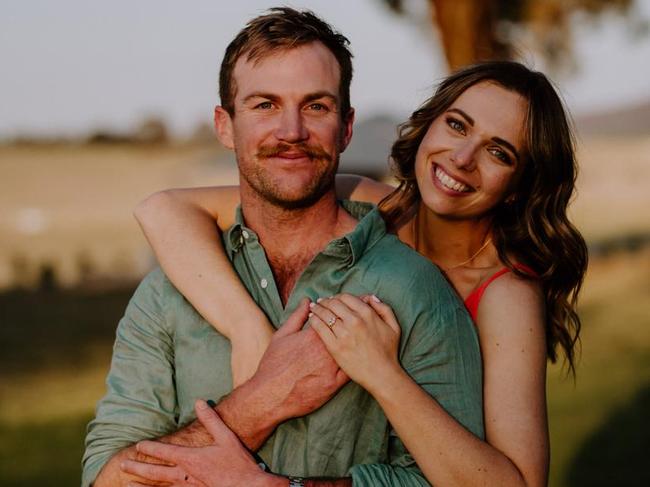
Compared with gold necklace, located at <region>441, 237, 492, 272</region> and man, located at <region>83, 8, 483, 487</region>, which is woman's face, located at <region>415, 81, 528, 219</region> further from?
man, located at <region>83, 8, 483, 487</region>

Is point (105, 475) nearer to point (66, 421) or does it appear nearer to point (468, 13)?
point (66, 421)

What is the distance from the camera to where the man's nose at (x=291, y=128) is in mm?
2786

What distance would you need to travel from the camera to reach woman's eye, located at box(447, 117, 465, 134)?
328cm

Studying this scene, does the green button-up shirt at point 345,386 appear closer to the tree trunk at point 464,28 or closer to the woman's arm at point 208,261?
the woman's arm at point 208,261

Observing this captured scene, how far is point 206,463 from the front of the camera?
2.66m

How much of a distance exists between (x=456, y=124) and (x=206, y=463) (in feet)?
4.33

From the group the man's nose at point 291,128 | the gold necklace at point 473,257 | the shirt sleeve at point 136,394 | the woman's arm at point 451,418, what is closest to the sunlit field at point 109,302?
the gold necklace at point 473,257

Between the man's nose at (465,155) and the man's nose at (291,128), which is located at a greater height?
the man's nose at (291,128)

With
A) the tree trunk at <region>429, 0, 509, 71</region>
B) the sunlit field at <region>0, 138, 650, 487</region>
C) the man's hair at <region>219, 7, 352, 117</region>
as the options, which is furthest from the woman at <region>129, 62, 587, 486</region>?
the tree trunk at <region>429, 0, 509, 71</region>

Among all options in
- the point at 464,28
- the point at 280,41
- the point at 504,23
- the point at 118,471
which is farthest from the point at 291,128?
the point at 504,23

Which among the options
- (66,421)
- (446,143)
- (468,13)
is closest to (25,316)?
(66,421)

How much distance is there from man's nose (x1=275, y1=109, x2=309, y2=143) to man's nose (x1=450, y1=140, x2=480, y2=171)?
56 cm

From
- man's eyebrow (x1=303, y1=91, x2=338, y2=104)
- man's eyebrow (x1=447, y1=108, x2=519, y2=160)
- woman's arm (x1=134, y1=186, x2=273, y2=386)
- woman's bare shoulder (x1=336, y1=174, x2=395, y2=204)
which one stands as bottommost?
woman's arm (x1=134, y1=186, x2=273, y2=386)

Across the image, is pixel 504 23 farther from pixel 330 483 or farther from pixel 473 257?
pixel 330 483
